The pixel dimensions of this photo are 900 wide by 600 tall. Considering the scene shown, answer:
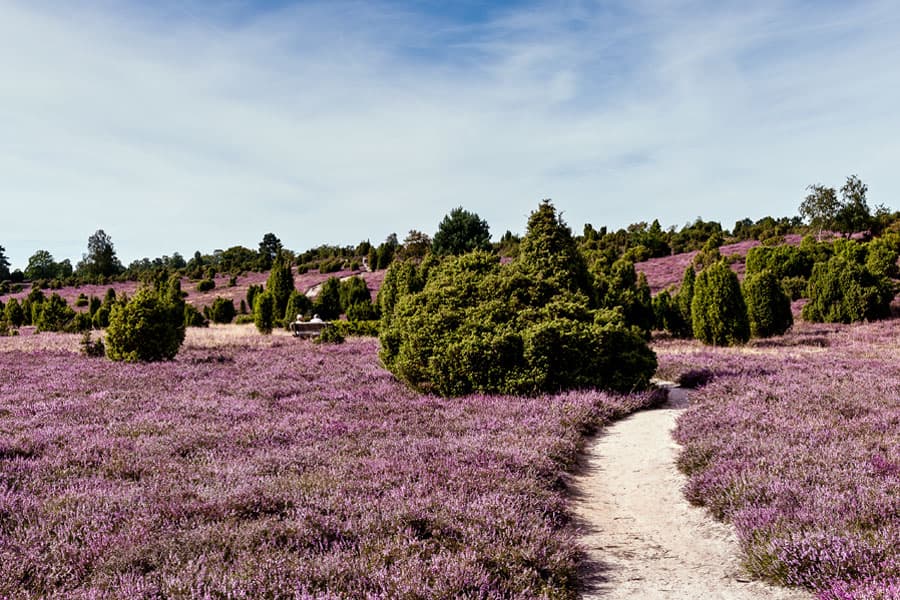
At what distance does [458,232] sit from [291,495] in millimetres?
50782

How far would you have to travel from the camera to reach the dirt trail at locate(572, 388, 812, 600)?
13.6 ft

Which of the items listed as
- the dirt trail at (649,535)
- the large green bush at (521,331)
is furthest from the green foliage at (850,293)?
the dirt trail at (649,535)

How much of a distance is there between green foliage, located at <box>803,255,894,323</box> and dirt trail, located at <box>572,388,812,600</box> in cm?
2033

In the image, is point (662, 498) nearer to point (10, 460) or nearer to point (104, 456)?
point (104, 456)

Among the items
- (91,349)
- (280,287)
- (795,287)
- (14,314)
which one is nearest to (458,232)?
(280,287)

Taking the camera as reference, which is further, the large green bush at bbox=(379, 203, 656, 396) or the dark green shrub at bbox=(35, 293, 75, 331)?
the dark green shrub at bbox=(35, 293, 75, 331)

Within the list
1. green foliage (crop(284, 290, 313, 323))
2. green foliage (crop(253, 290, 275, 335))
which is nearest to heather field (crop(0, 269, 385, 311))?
green foliage (crop(284, 290, 313, 323))

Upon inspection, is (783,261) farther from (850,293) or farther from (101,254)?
(101,254)

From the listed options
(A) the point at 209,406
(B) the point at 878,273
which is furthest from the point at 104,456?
(B) the point at 878,273

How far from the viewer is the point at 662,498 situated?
6.11 m

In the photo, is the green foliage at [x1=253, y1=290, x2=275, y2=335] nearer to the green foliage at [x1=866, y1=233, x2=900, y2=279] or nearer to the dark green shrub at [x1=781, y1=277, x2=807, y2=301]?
the dark green shrub at [x1=781, y1=277, x2=807, y2=301]

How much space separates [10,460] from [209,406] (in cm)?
340

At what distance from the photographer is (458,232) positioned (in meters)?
55.3

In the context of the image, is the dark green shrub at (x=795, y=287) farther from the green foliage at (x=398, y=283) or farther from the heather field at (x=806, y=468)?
the green foliage at (x=398, y=283)
